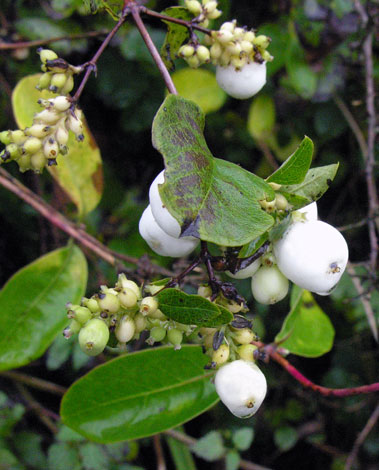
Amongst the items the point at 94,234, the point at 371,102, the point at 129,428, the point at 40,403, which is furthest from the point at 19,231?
the point at 371,102

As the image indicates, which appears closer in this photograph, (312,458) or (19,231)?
(19,231)

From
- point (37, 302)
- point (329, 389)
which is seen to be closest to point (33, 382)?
point (37, 302)

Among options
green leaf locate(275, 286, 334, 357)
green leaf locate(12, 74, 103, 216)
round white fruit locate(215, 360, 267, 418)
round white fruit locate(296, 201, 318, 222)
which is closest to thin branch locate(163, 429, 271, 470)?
green leaf locate(275, 286, 334, 357)

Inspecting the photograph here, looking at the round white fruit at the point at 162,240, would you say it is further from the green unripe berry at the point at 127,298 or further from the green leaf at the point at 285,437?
the green leaf at the point at 285,437

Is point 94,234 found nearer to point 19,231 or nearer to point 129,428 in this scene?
point 19,231

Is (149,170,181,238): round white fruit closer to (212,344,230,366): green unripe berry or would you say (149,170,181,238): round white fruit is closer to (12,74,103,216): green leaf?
(212,344,230,366): green unripe berry

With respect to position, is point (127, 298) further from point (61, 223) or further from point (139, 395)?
point (61, 223)
